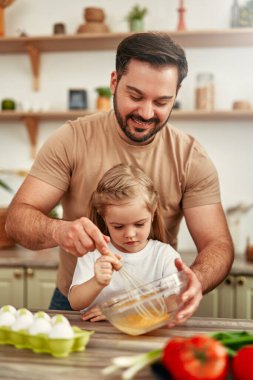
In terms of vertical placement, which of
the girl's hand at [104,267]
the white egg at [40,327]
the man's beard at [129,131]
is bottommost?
the white egg at [40,327]

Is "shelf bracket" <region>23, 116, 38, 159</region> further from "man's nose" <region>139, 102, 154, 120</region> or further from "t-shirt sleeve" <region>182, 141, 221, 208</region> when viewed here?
"man's nose" <region>139, 102, 154, 120</region>

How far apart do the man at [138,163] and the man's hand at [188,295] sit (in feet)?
1.09

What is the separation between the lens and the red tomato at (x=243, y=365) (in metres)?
0.87

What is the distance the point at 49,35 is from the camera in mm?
3270

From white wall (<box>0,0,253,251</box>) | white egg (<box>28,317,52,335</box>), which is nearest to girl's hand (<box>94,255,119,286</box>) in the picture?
white egg (<box>28,317,52,335</box>)

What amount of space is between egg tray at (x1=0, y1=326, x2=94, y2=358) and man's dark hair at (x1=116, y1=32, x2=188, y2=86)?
2.82 feet

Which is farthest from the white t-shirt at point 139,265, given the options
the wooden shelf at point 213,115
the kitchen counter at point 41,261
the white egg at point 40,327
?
the wooden shelf at point 213,115

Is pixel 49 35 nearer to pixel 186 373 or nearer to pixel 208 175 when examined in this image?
pixel 208 175

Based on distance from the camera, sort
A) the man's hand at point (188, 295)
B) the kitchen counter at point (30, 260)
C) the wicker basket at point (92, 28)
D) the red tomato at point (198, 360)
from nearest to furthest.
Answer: the red tomato at point (198, 360)
the man's hand at point (188, 295)
the kitchen counter at point (30, 260)
the wicker basket at point (92, 28)

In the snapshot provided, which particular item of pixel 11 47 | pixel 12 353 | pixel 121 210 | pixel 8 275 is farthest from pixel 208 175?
pixel 11 47

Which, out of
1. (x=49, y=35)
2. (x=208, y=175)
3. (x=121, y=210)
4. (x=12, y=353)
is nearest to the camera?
(x=12, y=353)

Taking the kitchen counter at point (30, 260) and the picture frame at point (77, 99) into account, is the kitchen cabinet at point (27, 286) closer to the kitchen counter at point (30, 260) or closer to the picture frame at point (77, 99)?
the kitchen counter at point (30, 260)

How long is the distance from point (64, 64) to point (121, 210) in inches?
81.2

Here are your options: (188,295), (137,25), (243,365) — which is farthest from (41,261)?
(243,365)
